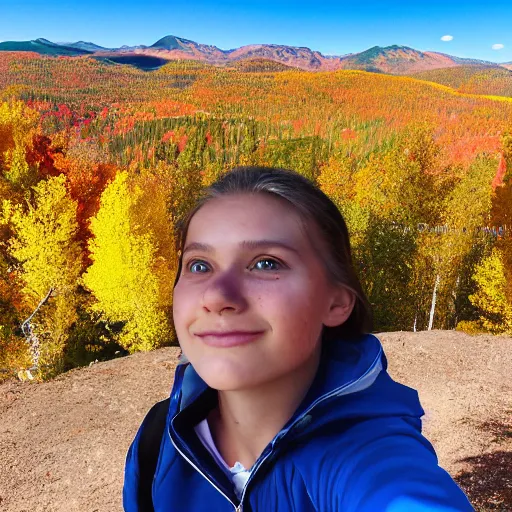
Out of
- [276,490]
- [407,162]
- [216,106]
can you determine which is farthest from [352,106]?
[276,490]

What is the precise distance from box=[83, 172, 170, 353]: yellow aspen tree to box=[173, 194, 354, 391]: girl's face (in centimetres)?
1591

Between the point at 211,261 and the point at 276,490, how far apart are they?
59 cm

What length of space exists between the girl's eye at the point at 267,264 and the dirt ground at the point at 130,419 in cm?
670

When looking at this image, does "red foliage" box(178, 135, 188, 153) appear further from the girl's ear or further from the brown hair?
the girl's ear

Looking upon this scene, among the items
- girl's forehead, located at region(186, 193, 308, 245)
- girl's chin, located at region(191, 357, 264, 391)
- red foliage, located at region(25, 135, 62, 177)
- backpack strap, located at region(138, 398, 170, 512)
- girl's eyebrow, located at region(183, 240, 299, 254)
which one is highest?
girl's forehead, located at region(186, 193, 308, 245)

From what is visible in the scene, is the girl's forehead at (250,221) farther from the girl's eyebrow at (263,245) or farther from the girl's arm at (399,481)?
the girl's arm at (399,481)

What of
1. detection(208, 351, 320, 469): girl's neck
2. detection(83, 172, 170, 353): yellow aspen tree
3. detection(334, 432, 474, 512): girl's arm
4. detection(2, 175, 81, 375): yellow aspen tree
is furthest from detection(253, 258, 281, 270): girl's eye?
detection(2, 175, 81, 375): yellow aspen tree

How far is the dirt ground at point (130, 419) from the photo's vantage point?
8305mm

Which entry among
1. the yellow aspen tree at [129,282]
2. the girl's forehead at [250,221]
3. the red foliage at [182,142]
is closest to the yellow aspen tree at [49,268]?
the yellow aspen tree at [129,282]

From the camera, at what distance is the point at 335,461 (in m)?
1.06

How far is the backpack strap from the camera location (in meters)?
1.38

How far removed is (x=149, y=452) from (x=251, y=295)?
653 millimetres

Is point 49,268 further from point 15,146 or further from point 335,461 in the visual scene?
point 15,146

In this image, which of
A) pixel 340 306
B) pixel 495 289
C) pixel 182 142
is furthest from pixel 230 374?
pixel 182 142
